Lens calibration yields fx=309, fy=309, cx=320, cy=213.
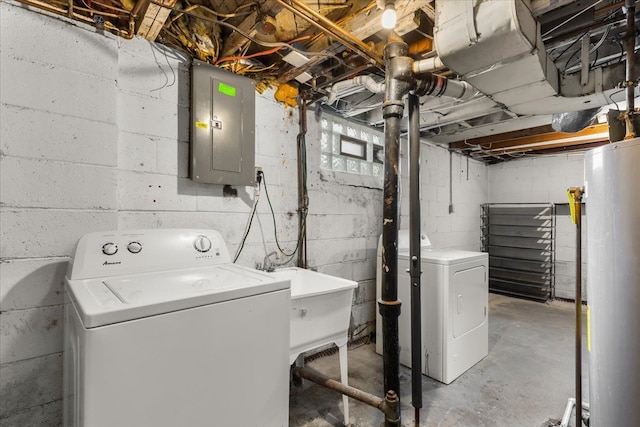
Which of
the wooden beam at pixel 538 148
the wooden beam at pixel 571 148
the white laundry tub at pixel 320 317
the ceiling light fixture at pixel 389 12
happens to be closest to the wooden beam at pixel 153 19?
the ceiling light fixture at pixel 389 12

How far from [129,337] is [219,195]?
123 centimetres

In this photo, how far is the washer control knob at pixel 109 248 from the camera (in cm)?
139

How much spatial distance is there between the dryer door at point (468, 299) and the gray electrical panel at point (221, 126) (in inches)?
69.7

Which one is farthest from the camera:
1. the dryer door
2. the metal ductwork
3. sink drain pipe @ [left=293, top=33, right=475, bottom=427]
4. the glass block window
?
the glass block window

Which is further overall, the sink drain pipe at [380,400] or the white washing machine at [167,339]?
the sink drain pipe at [380,400]

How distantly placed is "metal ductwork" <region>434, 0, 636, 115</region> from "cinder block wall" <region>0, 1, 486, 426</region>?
1.53m

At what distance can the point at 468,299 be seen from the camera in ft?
8.31

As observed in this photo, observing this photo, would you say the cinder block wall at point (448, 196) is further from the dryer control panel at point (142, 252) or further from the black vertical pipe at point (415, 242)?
the dryer control panel at point (142, 252)

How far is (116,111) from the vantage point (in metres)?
1.62

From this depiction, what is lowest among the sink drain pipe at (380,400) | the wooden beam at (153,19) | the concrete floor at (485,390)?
the concrete floor at (485,390)

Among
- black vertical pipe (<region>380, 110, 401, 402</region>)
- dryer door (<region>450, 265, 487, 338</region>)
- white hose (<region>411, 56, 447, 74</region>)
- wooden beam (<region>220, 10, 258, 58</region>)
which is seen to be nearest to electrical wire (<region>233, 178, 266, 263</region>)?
wooden beam (<region>220, 10, 258, 58</region>)

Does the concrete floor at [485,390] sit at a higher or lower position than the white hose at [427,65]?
lower

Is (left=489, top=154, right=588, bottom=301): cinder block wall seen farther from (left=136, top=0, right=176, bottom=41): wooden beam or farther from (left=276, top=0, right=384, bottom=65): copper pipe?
(left=136, top=0, right=176, bottom=41): wooden beam

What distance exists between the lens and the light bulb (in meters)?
1.38
